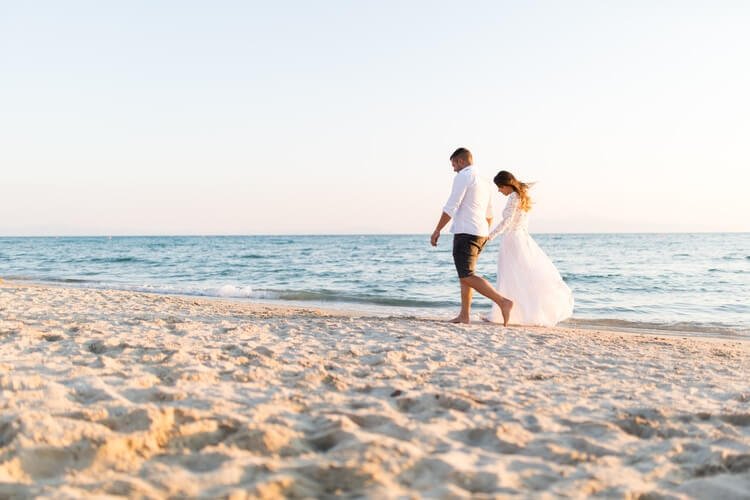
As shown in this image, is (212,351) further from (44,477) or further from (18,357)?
(44,477)

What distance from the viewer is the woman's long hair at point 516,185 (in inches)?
249

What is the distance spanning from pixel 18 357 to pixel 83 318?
7.03 feet

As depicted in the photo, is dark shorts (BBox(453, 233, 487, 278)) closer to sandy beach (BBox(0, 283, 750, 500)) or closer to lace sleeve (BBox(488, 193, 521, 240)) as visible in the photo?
lace sleeve (BBox(488, 193, 521, 240))

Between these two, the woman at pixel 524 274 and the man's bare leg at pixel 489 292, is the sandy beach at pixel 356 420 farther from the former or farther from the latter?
the woman at pixel 524 274

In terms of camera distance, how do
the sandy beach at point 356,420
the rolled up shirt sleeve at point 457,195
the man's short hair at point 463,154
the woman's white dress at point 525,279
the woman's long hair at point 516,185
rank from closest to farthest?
the sandy beach at point 356,420 → the rolled up shirt sleeve at point 457,195 → the man's short hair at point 463,154 → the woman's long hair at point 516,185 → the woman's white dress at point 525,279

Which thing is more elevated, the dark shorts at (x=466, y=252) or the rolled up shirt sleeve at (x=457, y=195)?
the rolled up shirt sleeve at (x=457, y=195)

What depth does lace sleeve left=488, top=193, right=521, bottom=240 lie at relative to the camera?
640 cm

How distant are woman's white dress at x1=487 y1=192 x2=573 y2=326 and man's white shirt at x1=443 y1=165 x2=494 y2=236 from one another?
40 cm

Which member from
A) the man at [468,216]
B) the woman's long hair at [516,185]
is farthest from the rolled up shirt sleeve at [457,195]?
the woman's long hair at [516,185]

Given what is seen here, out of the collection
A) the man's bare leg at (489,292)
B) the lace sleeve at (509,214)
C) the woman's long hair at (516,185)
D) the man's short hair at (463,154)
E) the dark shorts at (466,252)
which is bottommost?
the man's bare leg at (489,292)

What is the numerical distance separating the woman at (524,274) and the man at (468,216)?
351 mm

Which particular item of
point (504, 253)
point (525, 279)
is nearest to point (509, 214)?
point (504, 253)

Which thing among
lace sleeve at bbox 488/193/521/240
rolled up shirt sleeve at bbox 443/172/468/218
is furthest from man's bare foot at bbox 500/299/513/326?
rolled up shirt sleeve at bbox 443/172/468/218

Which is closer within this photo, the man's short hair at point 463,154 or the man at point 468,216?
the man at point 468,216
